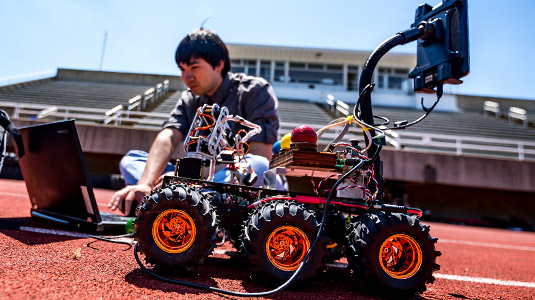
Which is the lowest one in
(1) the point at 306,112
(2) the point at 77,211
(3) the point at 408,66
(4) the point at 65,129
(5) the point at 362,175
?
(2) the point at 77,211

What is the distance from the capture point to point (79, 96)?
48.1 ft

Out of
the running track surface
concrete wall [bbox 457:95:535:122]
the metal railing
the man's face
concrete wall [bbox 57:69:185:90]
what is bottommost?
the running track surface

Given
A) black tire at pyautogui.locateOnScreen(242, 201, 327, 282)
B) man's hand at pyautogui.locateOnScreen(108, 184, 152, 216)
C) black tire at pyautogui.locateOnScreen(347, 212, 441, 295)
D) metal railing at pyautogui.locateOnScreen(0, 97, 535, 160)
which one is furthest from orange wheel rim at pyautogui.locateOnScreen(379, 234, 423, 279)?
metal railing at pyautogui.locateOnScreen(0, 97, 535, 160)

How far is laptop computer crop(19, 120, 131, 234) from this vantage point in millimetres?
1257

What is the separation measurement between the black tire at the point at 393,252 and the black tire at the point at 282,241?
0.11 meters

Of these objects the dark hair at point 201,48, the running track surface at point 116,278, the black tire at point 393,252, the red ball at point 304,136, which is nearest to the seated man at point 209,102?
the dark hair at point 201,48

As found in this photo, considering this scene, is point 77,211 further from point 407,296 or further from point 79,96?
point 79,96

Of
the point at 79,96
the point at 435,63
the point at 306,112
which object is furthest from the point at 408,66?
the point at 435,63

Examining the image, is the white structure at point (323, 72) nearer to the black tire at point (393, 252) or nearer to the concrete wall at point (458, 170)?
the concrete wall at point (458, 170)

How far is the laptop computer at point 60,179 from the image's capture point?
126cm

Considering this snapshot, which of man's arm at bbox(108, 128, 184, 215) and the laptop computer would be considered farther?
man's arm at bbox(108, 128, 184, 215)

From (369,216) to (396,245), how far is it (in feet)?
0.36

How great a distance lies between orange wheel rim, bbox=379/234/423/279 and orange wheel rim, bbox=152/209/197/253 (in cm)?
53

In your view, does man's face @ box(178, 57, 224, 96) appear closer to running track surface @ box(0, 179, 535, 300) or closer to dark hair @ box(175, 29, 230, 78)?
dark hair @ box(175, 29, 230, 78)
